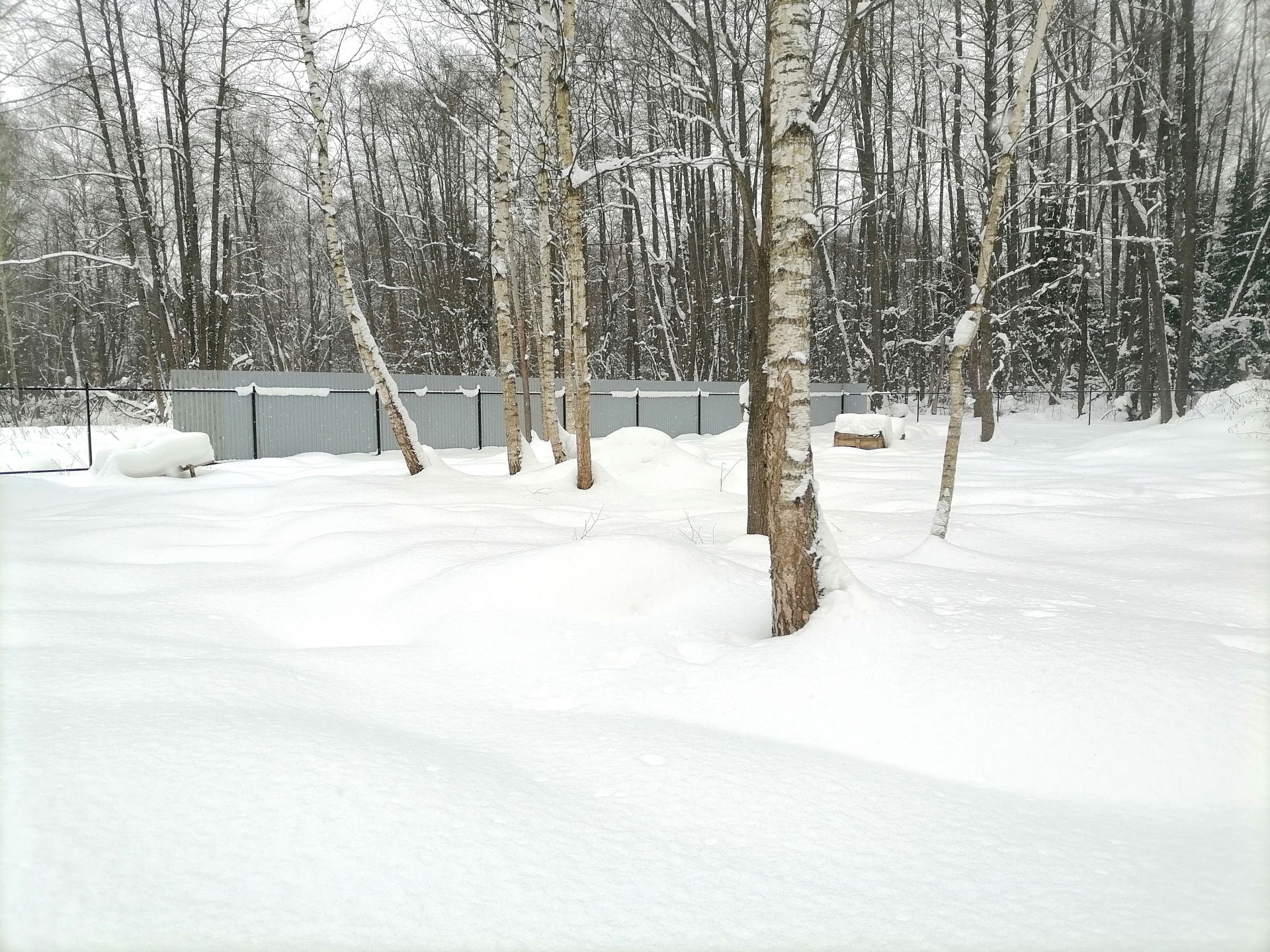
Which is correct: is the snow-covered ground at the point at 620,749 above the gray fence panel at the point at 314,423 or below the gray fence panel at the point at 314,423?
below

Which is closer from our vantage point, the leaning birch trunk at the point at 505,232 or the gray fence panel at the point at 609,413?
the leaning birch trunk at the point at 505,232

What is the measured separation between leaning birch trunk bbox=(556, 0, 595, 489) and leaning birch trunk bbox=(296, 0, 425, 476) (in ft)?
7.89

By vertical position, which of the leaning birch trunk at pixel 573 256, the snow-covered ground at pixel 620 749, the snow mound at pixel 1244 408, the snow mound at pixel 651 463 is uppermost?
the leaning birch trunk at pixel 573 256

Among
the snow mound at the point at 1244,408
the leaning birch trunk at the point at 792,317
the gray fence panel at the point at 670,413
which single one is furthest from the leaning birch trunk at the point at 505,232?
the snow mound at the point at 1244,408

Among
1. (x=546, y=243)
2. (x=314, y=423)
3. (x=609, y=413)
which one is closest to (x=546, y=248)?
(x=546, y=243)

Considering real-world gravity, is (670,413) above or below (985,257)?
below

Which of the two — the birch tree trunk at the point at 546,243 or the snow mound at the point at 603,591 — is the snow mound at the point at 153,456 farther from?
the snow mound at the point at 603,591

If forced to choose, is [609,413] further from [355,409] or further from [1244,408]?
[1244,408]

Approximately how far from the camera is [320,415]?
14.1 meters

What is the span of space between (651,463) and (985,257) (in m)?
5.07

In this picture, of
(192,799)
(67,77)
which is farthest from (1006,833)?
(67,77)

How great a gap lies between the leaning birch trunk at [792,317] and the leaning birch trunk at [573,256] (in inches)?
182

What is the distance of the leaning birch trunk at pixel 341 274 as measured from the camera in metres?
8.10

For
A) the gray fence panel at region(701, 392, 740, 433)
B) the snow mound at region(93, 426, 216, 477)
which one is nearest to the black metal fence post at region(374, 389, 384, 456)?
the snow mound at region(93, 426, 216, 477)
